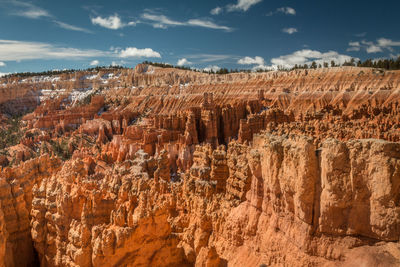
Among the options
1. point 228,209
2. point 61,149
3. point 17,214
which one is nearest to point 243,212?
point 228,209

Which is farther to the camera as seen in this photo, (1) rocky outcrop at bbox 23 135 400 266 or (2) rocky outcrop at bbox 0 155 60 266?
(2) rocky outcrop at bbox 0 155 60 266

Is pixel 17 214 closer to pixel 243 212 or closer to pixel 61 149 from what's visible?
pixel 243 212

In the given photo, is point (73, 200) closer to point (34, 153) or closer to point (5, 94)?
point (34, 153)

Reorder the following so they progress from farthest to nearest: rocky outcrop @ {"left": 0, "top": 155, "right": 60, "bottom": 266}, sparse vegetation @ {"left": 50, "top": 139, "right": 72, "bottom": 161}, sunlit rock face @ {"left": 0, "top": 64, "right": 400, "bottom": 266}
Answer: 1. sparse vegetation @ {"left": 50, "top": 139, "right": 72, "bottom": 161}
2. rocky outcrop @ {"left": 0, "top": 155, "right": 60, "bottom": 266}
3. sunlit rock face @ {"left": 0, "top": 64, "right": 400, "bottom": 266}

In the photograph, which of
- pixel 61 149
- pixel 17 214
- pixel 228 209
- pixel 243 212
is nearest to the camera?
pixel 243 212

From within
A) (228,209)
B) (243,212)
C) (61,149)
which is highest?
(243,212)

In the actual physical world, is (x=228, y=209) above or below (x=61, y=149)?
above

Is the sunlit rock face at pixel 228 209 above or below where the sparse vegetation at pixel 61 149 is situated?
above

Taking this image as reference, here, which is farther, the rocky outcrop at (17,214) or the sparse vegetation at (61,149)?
the sparse vegetation at (61,149)

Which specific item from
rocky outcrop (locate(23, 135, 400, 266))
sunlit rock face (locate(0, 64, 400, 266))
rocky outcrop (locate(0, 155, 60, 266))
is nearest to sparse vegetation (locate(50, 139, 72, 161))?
sunlit rock face (locate(0, 64, 400, 266))

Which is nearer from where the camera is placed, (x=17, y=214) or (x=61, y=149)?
(x=17, y=214)

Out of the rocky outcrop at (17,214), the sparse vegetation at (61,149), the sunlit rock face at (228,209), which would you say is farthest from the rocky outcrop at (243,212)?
the sparse vegetation at (61,149)

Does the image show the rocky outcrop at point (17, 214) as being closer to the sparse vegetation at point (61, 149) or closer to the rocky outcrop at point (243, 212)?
the rocky outcrop at point (243, 212)

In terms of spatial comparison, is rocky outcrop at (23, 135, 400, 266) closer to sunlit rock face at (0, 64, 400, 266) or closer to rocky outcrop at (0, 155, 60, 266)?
sunlit rock face at (0, 64, 400, 266)
